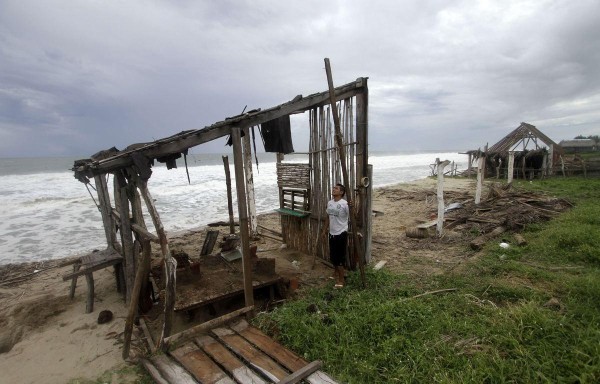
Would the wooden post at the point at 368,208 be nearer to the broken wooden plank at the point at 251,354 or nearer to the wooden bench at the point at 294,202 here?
the wooden bench at the point at 294,202

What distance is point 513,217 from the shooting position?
9523mm

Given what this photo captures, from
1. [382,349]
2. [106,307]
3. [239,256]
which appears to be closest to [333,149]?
[239,256]

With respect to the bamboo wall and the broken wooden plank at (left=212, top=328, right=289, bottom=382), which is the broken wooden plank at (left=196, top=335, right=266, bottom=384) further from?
the bamboo wall

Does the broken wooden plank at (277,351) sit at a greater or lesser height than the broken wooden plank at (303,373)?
lesser

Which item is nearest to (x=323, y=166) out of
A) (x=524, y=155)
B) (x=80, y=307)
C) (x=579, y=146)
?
(x=80, y=307)

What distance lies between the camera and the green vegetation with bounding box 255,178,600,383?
3.50 metres

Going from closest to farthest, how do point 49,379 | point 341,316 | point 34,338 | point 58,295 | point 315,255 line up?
point 49,379 < point 341,316 < point 34,338 < point 58,295 < point 315,255

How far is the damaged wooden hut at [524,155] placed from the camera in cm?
2211

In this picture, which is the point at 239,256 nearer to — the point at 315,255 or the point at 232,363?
the point at 315,255

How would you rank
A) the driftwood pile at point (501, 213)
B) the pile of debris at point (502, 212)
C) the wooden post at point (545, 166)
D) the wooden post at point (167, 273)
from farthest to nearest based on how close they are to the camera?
the wooden post at point (545, 166)
the pile of debris at point (502, 212)
the driftwood pile at point (501, 213)
the wooden post at point (167, 273)

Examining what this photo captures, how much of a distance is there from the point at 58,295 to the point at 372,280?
6664mm

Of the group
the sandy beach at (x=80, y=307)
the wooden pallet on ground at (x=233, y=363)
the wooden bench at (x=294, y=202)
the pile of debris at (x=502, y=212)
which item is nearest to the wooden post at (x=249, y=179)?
the sandy beach at (x=80, y=307)

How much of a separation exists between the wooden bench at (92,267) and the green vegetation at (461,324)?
3.28m

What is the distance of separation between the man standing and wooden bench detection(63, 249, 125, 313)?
4192 millimetres
